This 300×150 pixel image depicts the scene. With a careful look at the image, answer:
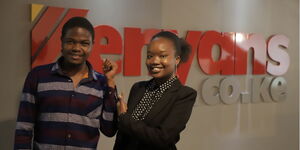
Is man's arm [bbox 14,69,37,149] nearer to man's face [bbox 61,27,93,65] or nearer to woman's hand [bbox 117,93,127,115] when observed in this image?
man's face [bbox 61,27,93,65]

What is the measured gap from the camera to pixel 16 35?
2.71m

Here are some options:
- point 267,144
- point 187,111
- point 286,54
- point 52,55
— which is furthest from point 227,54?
point 187,111

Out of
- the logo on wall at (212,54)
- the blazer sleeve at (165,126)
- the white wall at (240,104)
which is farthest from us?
the white wall at (240,104)

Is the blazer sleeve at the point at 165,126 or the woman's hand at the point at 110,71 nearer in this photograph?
the blazer sleeve at the point at 165,126

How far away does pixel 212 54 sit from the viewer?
3596mm

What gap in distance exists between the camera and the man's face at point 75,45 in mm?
1771

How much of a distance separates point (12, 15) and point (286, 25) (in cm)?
288

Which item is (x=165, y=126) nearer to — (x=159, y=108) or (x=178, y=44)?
(x=159, y=108)

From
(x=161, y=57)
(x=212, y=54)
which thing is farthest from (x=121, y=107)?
(x=212, y=54)

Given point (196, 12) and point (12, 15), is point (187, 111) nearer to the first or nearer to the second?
point (12, 15)

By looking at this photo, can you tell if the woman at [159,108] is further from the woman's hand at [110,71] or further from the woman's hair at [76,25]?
the woman's hair at [76,25]

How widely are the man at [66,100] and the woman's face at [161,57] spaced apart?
209 millimetres

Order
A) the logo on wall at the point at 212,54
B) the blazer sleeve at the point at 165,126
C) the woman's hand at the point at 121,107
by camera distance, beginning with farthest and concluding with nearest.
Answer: the logo on wall at the point at 212,54 → the woman's hand at the point at 121,107 → the blazer sleeve at the point at 165,126

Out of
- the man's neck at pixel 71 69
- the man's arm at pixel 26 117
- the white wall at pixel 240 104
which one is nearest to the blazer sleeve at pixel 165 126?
the man's neck at pixel 71 69
